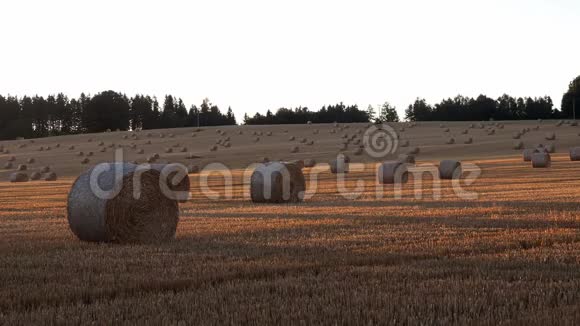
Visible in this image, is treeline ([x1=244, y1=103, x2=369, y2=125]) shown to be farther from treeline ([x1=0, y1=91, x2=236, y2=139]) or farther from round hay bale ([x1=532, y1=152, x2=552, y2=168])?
round hay bale ([x1=532, y1=152, x2=552, y2=168])

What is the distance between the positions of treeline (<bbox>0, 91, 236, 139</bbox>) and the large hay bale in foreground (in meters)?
114

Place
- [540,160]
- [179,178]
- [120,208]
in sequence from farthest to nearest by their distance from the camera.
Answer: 1. [540,160]
2. [179,178]
3. [120,208]

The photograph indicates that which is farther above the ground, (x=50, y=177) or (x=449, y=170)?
(x=449, y=170)

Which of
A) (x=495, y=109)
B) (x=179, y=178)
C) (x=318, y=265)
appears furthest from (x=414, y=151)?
(x=495, y=109)

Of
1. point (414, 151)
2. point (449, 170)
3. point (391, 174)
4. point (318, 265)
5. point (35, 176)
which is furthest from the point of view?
point (414, 151)

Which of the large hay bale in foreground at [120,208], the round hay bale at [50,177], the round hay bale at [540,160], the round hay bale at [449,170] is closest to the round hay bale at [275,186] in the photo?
the large hay bale in foreground at [120,208]

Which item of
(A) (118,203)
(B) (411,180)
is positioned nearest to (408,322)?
(A) (118,203)

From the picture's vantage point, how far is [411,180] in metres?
33.3

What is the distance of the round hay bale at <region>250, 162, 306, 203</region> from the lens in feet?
77.3

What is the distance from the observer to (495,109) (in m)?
→ 125

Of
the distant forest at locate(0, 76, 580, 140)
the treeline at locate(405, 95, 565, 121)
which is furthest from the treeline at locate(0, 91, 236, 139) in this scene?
the treeline at locate(405, 95, 565, 121)

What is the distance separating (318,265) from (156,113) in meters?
135

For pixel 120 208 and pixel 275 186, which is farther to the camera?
pixel 275 186

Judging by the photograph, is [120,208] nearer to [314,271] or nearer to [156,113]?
[314,271]
